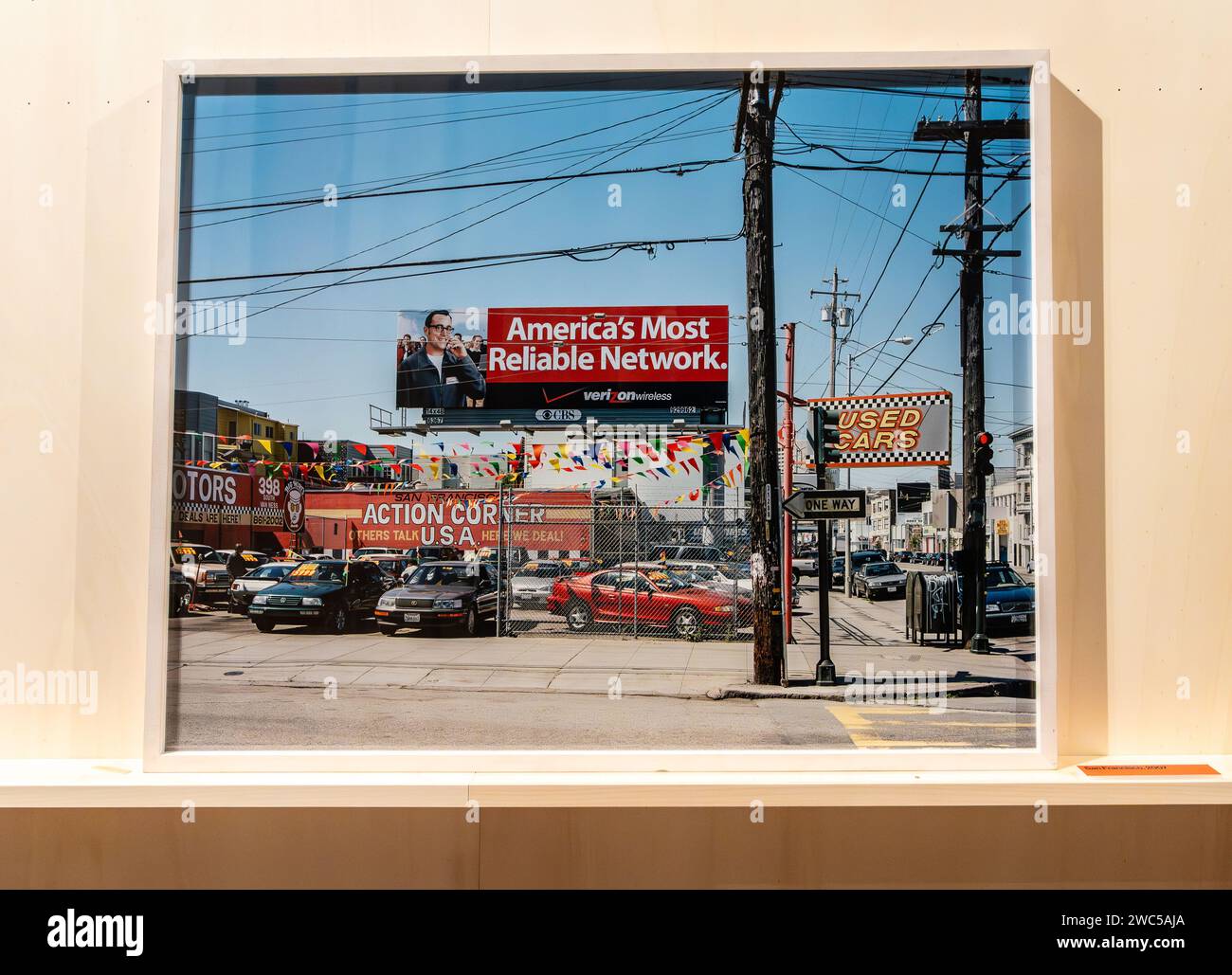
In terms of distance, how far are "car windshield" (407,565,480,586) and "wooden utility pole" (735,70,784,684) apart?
1.89 metres

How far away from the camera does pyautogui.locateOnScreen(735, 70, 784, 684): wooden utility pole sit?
516 centimetres

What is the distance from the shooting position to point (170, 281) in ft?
14.7

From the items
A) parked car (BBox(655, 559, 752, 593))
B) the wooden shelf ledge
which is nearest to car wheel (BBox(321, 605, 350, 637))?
the wooden shelf ledge

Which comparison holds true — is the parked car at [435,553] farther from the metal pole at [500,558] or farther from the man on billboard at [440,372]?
the man on billboard at [440,372]

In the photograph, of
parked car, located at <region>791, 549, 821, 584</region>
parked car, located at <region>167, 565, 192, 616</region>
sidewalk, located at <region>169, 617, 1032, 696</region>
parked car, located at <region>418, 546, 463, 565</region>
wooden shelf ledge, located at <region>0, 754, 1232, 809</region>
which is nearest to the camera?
wooden shelf ledge, located at <region>0, 754, 1232, 809</region>

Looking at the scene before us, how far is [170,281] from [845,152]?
4116 mm

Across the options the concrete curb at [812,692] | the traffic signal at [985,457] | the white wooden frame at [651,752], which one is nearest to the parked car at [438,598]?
the white wooden frame at [651,752]

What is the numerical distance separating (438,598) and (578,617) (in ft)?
→ 3.31

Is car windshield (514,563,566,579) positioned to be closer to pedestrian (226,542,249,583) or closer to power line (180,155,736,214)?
pedestrian (226,542,249,583)

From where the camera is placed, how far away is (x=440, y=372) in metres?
5.26

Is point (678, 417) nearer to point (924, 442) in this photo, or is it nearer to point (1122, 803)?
point (924, 442)

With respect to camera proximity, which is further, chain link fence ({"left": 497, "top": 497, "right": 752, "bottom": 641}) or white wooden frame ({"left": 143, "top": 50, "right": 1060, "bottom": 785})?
chain link fence ({"left": 497, "top": 497, "right": 752, "bottom": 641})

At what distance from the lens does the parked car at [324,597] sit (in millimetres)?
5520
